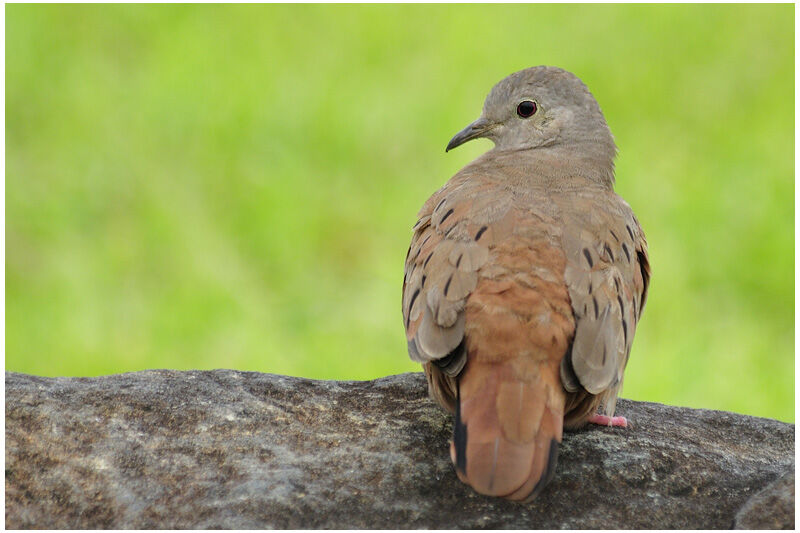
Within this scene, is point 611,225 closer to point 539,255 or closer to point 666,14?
point 539,255

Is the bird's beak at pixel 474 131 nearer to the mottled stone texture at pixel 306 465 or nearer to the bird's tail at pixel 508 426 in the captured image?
the mottled stone texture at pixel 306 465

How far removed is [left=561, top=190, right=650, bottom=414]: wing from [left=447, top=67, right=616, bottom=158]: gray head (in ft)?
2.97

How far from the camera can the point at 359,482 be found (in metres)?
4.17

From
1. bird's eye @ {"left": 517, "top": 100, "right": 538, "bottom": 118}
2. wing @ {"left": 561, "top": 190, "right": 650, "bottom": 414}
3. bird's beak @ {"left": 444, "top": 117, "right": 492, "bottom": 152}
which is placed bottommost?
wing @ {"left": 561, "top": 190, "right": 650, "bottom": 414}

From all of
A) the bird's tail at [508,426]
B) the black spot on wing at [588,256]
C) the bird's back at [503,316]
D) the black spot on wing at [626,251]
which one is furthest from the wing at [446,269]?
the black spot on wing at [626,251]

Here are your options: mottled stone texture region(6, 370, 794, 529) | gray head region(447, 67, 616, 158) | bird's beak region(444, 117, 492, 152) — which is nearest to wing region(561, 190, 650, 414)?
mottled stone texture region(6, 370, 794, 529)

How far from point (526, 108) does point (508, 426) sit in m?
2.78

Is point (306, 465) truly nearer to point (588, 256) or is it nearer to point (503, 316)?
point (503, 316)

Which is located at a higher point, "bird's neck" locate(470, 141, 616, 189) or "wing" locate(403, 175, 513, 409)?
"bird's neck" locate(470, 141, 616, 189)

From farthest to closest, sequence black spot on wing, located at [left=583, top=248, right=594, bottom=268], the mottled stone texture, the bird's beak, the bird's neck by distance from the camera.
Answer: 1. the bird's beak
2. the bird's neck
3. black spot on wing, located at [left=583, top=248, right=594, bottom=268]
4. the mottled stone texture

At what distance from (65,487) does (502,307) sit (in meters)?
1.81

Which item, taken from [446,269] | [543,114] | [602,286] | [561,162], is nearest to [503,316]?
[446,269]

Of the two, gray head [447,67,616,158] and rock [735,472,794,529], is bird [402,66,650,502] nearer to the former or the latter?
gray head [447,67,616,158]

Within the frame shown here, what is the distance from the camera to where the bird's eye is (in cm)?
630
